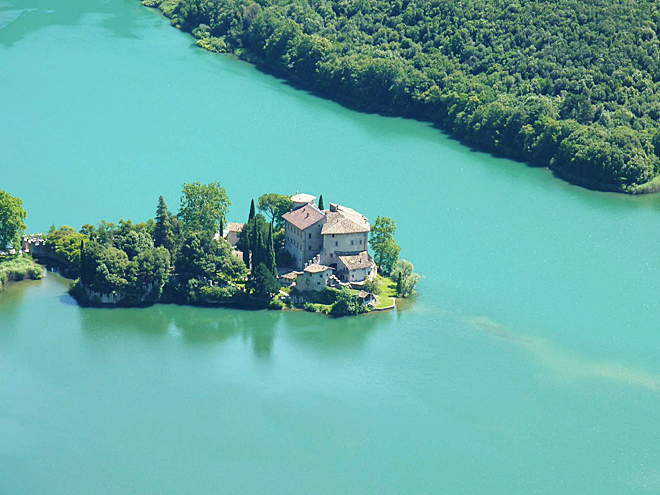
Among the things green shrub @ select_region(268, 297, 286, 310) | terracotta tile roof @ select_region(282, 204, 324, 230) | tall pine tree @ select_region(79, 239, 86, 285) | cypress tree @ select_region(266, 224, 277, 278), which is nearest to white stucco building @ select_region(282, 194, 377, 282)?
terracotta tile roof @ select_region(282, 204, 324, 230)

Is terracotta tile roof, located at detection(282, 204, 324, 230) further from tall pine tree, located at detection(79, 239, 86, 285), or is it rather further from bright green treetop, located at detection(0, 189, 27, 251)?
bright green treetop, located at detection(0, 189, 27, 251)

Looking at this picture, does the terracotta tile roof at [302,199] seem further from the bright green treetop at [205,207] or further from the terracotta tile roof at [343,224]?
the bright green treetop at [205,207]

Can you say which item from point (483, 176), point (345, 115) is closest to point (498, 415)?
point (483, 176)

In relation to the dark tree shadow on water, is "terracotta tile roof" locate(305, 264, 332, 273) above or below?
above

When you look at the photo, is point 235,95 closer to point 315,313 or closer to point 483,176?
point 483,176

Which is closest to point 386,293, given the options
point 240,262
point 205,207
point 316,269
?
point 316,269
